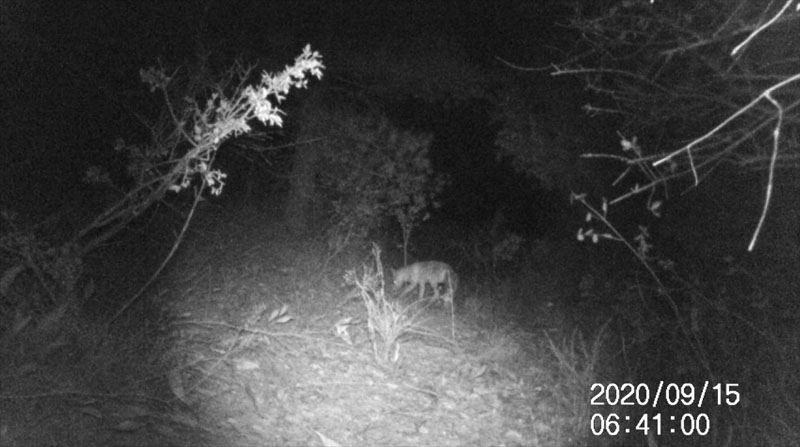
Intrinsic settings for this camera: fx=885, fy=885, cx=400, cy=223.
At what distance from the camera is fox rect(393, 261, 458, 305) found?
1033 centimetres

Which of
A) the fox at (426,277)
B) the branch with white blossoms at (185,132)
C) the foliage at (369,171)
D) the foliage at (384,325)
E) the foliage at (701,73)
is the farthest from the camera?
the foliage at (369,171)

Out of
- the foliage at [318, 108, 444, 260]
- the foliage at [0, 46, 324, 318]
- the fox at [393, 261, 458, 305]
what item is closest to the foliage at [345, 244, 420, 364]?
the fox at [393, 261, 458, 305]

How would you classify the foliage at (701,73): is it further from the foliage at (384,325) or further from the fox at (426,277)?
the fox at (426,277)

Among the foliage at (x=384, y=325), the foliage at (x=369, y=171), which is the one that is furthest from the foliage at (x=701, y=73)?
the foliage at (x=369, y=171)

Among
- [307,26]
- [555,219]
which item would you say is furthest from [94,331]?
[555,219]

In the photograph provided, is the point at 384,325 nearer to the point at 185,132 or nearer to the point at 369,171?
the point at 185,132

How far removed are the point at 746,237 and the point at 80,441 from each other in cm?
575
